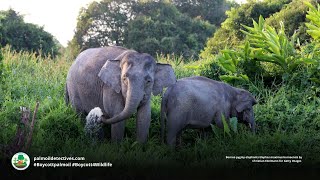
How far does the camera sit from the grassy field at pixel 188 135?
4.61 metres

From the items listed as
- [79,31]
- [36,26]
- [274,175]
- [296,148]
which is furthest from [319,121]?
[36,26]

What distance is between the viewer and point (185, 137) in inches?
239

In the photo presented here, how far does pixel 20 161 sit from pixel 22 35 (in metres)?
8.47

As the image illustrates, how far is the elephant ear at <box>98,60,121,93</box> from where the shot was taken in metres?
5.18

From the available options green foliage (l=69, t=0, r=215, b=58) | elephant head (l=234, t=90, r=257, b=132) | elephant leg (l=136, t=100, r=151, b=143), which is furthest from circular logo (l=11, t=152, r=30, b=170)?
green foliage (l=69, t=0, r=215, b=58)

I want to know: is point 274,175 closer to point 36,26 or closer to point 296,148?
point 296,148

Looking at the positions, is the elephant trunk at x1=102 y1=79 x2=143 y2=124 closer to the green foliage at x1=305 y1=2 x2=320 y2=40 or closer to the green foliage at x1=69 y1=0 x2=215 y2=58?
the green foliage at x1=305 y1=2 x2=320 y2=40

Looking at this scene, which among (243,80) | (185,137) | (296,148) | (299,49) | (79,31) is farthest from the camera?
(79,31)

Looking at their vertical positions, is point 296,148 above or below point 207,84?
below

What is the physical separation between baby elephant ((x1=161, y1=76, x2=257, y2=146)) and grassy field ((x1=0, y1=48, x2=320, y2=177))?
175 mm

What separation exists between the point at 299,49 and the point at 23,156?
16.9 feet

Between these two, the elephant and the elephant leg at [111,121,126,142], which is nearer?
the elephant

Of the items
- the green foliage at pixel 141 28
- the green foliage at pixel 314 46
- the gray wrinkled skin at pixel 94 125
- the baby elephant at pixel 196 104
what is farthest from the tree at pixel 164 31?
the gray wrinkled skin at pixel 94 125

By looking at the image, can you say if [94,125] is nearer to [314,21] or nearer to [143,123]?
[143,123]
